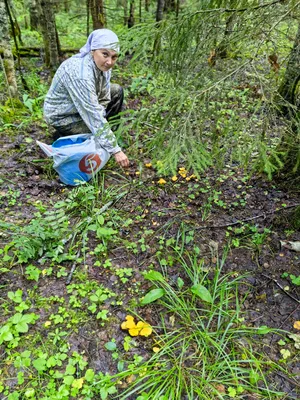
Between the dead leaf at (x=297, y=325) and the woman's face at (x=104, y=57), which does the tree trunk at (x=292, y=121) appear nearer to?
the dead leaf at (x=297, y=325)

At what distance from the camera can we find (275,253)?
260 centimetres

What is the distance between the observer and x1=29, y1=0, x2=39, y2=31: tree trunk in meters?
8.50

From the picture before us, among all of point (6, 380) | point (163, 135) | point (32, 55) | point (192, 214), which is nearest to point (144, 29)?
point (163, 135)

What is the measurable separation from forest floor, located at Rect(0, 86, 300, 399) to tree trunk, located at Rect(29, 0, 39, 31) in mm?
6792

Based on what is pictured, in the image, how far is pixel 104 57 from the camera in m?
2.96

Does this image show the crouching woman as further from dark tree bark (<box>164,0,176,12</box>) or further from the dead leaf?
dark tree bark (<box>164,0,176,12</box>)

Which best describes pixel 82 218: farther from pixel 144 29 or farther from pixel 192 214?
pixel 144 29

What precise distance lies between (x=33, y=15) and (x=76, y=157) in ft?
25.9

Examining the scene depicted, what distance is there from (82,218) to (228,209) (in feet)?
4.78

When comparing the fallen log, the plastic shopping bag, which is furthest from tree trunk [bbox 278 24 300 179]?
the fallen log

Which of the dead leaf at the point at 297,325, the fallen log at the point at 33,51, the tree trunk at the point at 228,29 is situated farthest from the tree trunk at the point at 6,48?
the dead leaf at the point at 297,325

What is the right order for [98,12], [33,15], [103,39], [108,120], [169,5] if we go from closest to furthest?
1. [103,39]
2. [108,120]
3. [98,12]
4. [169,5]
5. [33,15]

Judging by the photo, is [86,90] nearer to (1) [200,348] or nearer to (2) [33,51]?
(1) [200,348]

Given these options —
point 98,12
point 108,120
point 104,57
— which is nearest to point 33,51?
point 98,12
